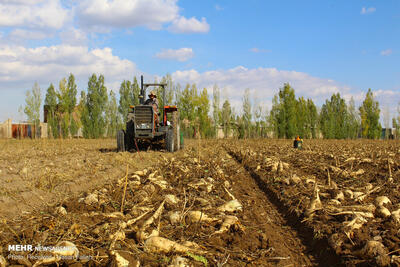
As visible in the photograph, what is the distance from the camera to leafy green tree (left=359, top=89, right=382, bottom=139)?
41.3m

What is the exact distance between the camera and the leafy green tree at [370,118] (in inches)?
1628

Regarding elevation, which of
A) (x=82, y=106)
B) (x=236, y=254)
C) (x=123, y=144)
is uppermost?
(x=82, y=106)

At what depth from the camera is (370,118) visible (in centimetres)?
4184

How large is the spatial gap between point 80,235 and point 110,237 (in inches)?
11.9

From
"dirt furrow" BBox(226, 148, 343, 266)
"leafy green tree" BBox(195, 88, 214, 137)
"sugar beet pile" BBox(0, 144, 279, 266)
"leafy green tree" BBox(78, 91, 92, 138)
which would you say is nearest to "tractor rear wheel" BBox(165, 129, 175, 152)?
"dirt furrow" BBox(226, 148, 343, 266)

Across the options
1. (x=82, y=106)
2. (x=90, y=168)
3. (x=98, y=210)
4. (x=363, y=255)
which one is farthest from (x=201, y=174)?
(x=82, y=106)

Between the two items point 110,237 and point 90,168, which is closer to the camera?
→ point 110,237

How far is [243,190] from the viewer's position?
5.94m

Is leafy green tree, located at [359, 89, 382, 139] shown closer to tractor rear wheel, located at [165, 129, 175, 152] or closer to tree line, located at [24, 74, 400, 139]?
tree line, located at [24, 74, 400, 139]

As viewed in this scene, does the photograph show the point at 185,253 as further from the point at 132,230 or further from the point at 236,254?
the point at 132,230

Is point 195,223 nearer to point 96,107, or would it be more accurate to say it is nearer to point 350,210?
point 350,210

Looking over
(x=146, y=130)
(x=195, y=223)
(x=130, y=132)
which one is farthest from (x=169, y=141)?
(x=195, y=223)

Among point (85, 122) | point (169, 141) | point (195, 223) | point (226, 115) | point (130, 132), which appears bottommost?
point (195, 223)

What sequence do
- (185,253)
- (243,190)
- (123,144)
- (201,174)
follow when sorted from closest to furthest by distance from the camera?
1. (185,253)
2. (243,190)
3. (201,174)
4. (123,144)
